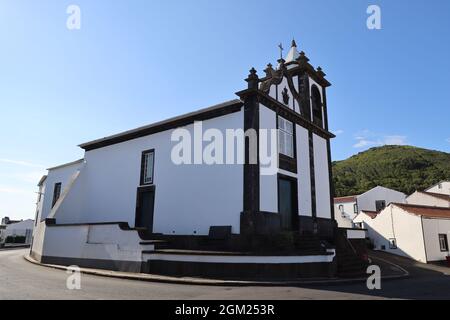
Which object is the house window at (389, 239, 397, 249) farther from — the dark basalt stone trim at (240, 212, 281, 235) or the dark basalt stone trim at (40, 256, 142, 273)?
the dark basalt stone trim at (40, 256, 142, 273)

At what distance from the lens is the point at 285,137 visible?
16.8 m

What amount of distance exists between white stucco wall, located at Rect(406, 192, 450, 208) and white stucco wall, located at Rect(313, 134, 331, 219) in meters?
24.3

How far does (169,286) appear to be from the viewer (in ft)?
32.9

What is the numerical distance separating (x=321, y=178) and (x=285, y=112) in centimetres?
479

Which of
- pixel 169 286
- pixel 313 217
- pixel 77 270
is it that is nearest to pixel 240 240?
pixel 169 286

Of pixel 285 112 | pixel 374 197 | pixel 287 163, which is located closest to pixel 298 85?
pixel 285 112

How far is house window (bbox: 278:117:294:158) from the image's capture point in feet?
53.7

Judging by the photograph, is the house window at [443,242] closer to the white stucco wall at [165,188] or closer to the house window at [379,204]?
the white stucco wall at [165,188]

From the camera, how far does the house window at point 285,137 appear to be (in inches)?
645

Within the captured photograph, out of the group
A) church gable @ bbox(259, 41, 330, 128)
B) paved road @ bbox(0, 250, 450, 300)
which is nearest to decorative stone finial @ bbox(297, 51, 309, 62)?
church gable @ bbox(259, 41, 330, 128)
